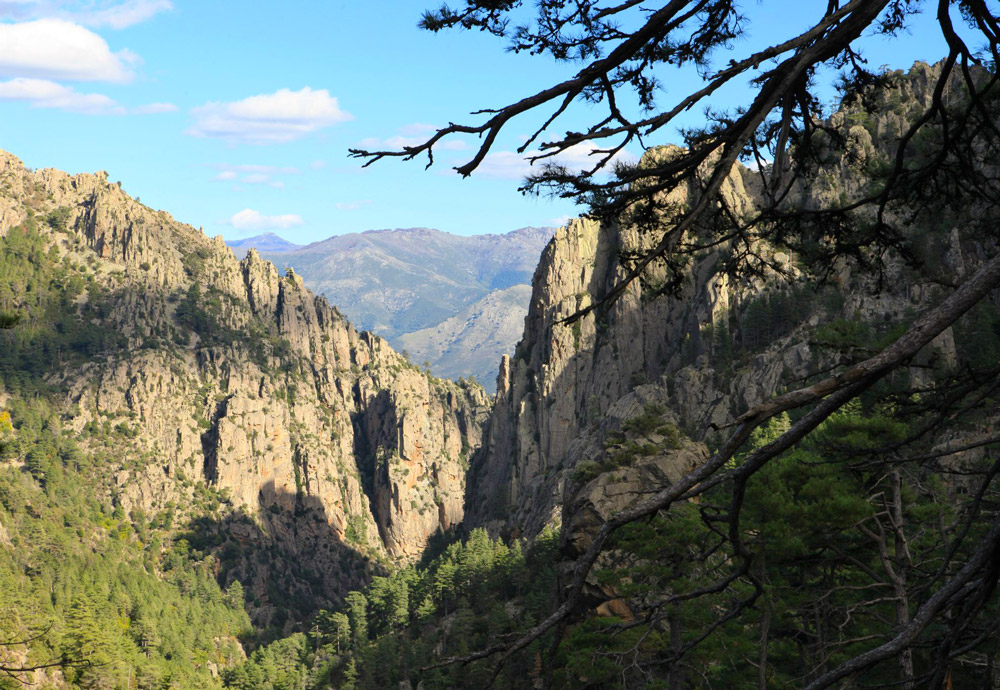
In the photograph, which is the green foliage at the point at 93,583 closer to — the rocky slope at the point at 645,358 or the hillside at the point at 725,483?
the hillside at the point at 725,483

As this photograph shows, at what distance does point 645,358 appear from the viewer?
119688 millimetres

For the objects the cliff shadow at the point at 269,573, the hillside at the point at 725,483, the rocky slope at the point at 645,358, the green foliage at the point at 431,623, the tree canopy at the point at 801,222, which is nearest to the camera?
the tree canopy at the point at 801,222

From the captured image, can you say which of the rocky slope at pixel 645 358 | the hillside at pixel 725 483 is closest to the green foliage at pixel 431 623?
the hillside at pixel 725 483

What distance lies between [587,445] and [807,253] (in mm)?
95524

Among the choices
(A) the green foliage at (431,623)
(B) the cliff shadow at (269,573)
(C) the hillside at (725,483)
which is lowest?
(B) the cliff shadow at (269,573)

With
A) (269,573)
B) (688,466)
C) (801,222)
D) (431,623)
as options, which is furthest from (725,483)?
(269,573)

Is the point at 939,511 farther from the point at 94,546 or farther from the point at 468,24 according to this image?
the point at 94,546

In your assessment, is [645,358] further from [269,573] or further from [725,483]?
[269,573]

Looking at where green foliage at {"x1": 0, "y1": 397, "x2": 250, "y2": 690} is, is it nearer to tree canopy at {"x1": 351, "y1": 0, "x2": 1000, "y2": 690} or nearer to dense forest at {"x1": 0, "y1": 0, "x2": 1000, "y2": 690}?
dense forest at {"x1": 0, "y1": 0, "x2": 1000, "y2": 690}

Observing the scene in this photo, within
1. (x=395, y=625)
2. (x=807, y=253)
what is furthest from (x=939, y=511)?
(x=395, y=625)

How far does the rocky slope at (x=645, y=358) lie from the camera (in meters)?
57.2

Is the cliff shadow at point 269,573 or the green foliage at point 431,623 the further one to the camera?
the cliff shadow at point 269,573

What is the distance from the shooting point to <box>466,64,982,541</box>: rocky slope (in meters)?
57.2

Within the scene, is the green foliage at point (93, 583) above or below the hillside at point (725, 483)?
below
